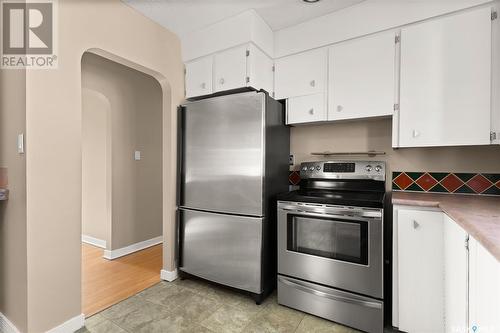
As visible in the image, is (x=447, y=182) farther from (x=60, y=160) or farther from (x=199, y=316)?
(x=60, y=160)

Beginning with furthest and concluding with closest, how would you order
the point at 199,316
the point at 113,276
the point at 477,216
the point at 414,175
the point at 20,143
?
the point at 113,276 → the point at 414,175 → the point at 199,316 → the point at 20,143 → the point at 477,216

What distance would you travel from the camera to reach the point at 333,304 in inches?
71.6

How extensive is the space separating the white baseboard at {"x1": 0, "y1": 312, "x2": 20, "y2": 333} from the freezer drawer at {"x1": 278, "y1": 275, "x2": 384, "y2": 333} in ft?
6.10

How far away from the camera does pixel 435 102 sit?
176 centimetres

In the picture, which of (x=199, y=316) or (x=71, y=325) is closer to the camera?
(x=71, y=325)

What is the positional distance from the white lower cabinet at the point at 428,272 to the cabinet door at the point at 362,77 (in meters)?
0.84

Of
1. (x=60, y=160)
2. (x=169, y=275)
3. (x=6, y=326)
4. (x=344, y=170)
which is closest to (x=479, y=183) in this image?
(x=344, y=170)

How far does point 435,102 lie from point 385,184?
2.50 feet

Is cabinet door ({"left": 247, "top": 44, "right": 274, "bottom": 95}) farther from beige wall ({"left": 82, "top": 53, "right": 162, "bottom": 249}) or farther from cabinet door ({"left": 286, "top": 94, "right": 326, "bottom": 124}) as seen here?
beige wall ({"left": 82, "top": 53, "right": 162, "bottom": 249})

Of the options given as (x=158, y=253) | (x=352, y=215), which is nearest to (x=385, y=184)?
(x=352, y=215)

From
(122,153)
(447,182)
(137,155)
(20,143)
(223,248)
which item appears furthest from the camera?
(137,155)

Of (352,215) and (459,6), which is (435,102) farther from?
(352,215)

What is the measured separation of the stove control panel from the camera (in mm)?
2135

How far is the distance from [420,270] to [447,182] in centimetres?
85
